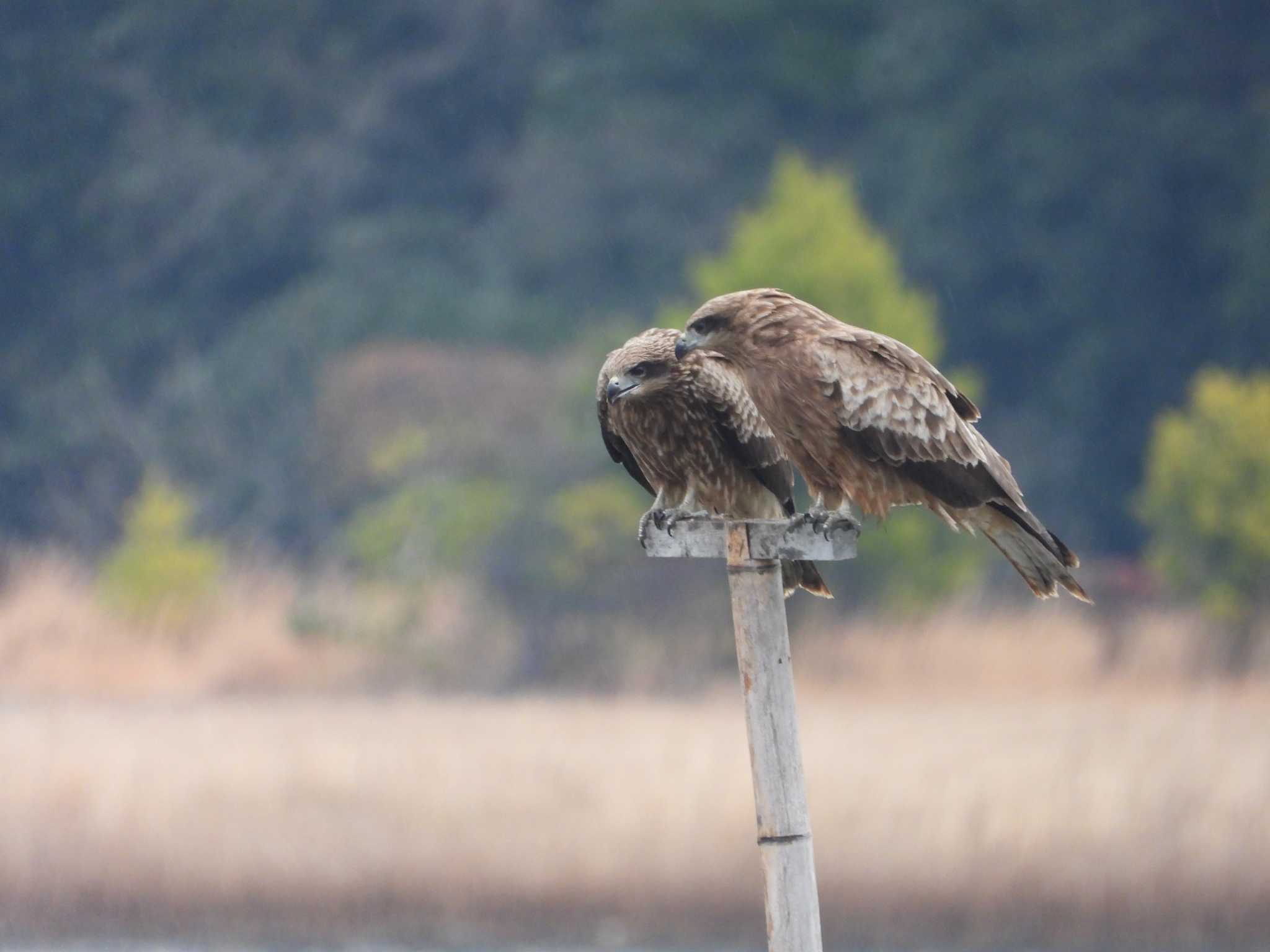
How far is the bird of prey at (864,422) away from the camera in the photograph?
5.64 metres

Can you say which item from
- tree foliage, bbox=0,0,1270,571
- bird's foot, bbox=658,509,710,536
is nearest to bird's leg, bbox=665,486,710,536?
bird's foot, bbox=658,509,710,536

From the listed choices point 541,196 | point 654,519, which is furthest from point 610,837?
point 541,196

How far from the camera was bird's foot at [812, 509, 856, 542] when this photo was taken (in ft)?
16.5

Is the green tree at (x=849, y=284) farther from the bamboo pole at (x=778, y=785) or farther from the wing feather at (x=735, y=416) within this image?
the bamboo pole at (x=778, y=785)

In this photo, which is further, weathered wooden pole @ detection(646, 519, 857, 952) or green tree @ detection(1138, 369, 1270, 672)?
green tree @ detection(1138, 369, 1270, 672)

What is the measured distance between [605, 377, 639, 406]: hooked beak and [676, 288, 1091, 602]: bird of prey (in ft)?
1.36

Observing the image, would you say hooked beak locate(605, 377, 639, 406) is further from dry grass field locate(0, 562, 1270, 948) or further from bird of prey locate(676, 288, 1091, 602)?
dry grass field locate(0, 562, 1270, 948)

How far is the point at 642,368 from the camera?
20.3 ft

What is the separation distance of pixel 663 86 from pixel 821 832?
1959cm

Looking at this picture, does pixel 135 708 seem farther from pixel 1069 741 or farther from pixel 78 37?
pixel 78 37

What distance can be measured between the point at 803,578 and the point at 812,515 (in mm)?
695

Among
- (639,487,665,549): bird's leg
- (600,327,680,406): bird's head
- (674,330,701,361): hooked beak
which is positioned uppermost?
(600,327,680,406): bird's head

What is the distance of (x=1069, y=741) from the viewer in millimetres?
Answer: 13195

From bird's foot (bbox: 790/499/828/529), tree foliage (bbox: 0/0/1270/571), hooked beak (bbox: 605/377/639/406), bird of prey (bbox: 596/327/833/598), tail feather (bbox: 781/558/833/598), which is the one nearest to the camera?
bird's foot (bbox: 790/499/828/529)
